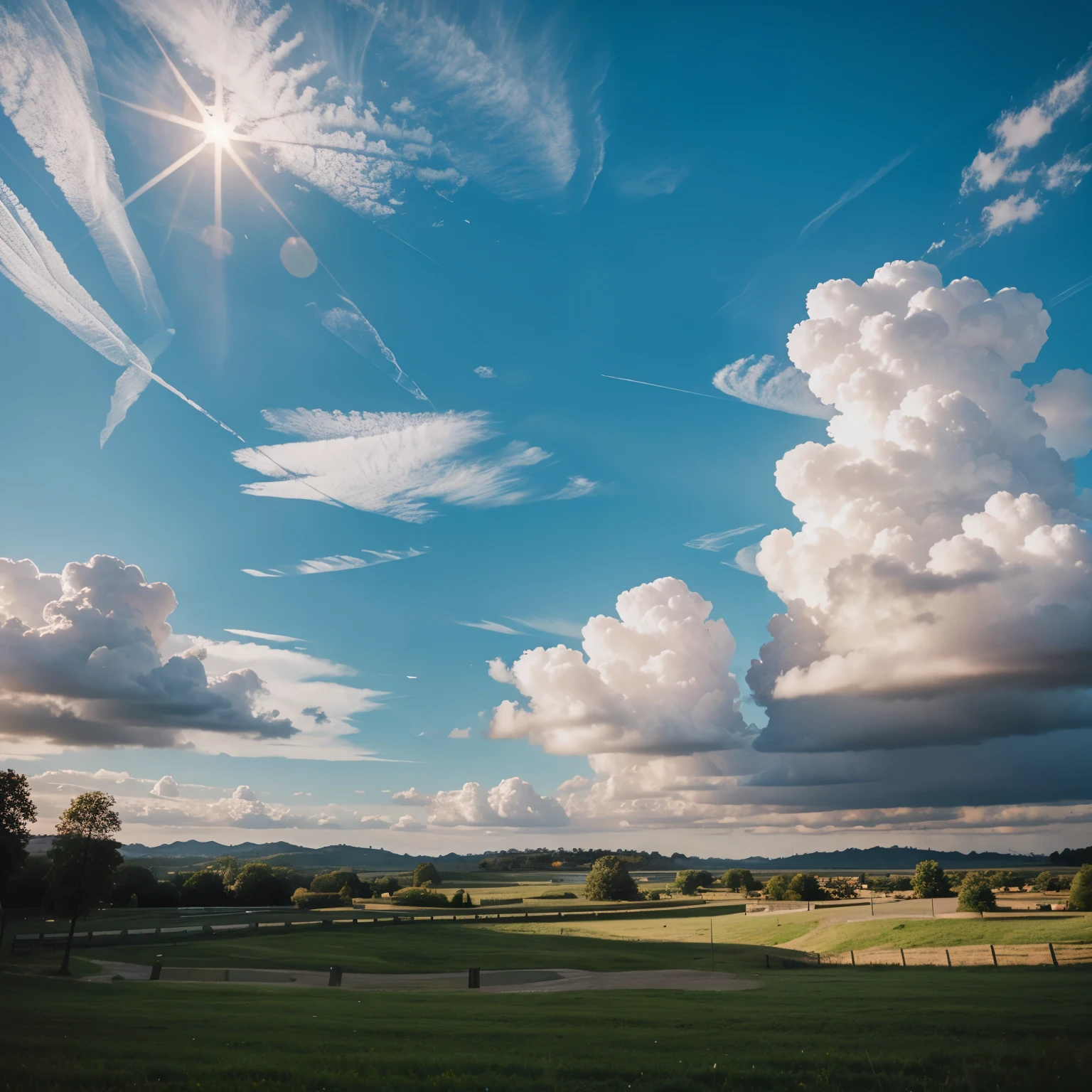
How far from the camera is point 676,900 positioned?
143 m

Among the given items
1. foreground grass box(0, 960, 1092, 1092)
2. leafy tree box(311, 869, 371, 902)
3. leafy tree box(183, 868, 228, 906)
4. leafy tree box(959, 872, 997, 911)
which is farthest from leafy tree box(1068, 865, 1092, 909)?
leafy tree box(183, 868, 228, 906)

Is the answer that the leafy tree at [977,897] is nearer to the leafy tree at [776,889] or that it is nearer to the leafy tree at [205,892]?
the leafy tree at [776,889]

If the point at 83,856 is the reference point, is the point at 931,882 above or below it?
below

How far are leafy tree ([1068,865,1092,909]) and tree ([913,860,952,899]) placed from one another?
30.8 meters

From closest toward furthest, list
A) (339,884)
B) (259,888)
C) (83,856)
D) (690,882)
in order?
(83,856) → (259,888) → (339,884) → (690,882)

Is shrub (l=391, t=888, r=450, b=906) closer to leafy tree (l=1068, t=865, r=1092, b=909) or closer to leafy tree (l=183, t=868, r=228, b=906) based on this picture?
leafy tree (l=183, t=868, r=228, b=906)

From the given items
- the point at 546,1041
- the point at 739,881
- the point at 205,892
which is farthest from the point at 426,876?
the point at 546,1041

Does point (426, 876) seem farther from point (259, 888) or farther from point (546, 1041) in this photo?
point (546, 1041)

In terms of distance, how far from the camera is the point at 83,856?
60.2 metres

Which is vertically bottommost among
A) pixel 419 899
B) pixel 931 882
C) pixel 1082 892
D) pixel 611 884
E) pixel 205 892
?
pixel 419 899

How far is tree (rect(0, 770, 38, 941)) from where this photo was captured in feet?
214

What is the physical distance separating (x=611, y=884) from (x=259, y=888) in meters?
63.5

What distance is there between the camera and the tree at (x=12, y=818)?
6525 centimetres

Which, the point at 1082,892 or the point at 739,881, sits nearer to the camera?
the point at 1082,892
